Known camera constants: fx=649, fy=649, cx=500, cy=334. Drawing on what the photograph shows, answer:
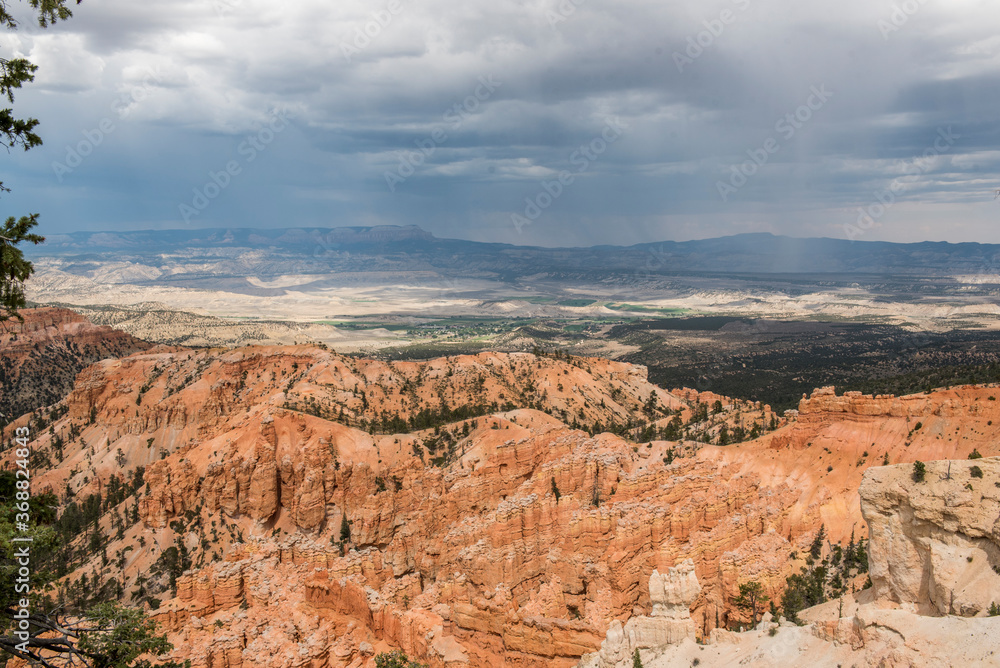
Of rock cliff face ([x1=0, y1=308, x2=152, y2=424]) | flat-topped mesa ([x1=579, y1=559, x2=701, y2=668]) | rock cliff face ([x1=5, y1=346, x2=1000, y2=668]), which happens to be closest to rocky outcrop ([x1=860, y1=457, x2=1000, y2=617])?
flat-topped mesa ([x1=579, y1=559, x2=701, y2=668])

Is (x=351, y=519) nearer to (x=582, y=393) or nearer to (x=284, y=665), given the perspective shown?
(x=284, y=665)

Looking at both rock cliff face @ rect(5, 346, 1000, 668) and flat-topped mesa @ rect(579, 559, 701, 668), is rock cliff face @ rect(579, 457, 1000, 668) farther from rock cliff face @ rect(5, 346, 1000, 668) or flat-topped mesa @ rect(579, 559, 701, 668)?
rock cliff face @ rect(5, 346, 1000, 668)

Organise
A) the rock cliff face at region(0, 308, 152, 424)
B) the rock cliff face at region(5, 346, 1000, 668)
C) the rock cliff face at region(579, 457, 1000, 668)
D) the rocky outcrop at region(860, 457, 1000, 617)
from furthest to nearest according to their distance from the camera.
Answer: the rock cliff face at region(0, 308, 152, 424)
the rock cliff face at region(5, 346, 1000, 668)
the rocky outcrop at region(860, 457, 1000, 617)
the rock cliff face at region(579, 457, 1000, 668)

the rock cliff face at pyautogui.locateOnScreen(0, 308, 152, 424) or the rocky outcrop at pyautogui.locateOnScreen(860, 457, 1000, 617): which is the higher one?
the rocky outcrop at pyautogui.locateOnScreen(860, 457, 1000, 617)

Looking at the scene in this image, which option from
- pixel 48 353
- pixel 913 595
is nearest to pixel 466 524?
pixel 913 595

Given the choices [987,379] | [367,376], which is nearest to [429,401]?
[367,376]

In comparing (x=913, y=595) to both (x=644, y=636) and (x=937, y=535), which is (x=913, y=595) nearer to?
(x=937, y=535)
